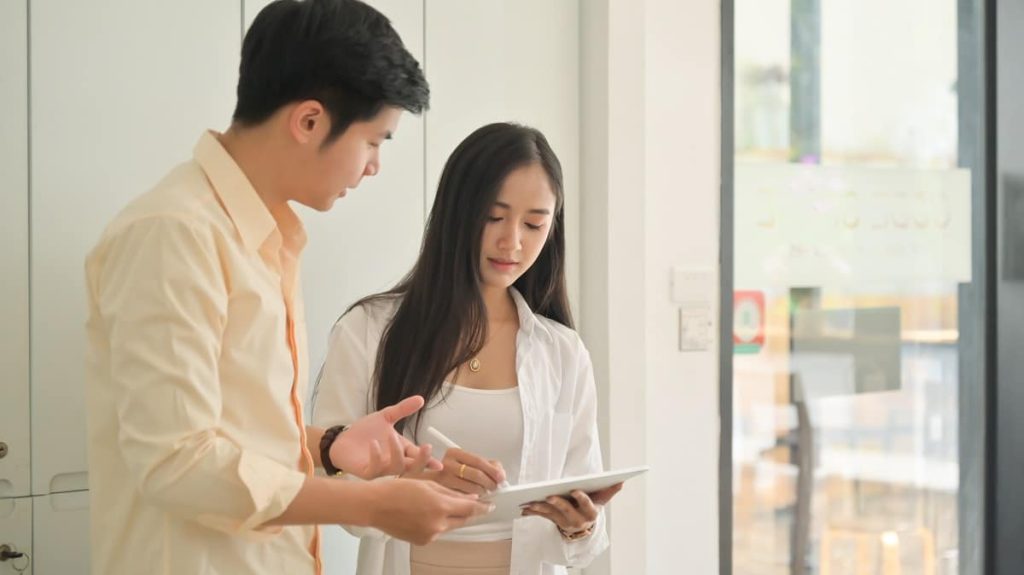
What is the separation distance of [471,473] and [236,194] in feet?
1.98

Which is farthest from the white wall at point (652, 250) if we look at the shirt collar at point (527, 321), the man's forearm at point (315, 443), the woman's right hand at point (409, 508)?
the woman's right hand at point (409, 508)

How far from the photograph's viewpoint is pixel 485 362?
185 cm

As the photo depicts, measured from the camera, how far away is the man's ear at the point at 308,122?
1.16m

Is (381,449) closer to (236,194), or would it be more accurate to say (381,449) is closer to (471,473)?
(471,473)

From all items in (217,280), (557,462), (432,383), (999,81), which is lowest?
(557,462)

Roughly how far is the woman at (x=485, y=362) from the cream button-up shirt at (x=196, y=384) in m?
0.49

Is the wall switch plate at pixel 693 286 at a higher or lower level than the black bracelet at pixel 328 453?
higher

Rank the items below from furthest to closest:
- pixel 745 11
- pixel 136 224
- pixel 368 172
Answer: pixel 745 11, pixel 368 172, pixel 136 224

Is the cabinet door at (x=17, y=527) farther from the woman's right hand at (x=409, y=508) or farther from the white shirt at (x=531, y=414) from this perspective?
the woman's right hand at (x=409, y=508)

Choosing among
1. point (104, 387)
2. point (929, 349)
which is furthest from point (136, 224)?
point (929, 349)

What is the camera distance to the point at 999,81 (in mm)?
3145

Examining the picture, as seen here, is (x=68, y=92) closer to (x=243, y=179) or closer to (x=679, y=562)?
(x=243, y=179)

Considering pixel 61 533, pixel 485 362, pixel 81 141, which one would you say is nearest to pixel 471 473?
pixel 485 362

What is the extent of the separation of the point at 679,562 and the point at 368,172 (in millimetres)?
1688
